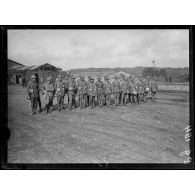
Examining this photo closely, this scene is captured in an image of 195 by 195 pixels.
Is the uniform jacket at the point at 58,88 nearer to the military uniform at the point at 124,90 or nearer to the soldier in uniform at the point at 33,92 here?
the soldier in uniform at the point at 33,92

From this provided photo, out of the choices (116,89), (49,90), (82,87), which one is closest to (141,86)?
(116,89)

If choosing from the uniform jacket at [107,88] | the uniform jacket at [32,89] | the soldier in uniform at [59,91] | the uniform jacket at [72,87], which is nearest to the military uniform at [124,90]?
the uniform jacket at [107,88]

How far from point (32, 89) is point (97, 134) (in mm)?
1019

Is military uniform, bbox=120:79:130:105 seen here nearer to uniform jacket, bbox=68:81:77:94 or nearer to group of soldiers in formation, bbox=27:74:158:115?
group of soldiers in formation, bbox=27:74:158:115

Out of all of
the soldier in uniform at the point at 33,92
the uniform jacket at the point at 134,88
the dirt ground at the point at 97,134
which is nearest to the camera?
the dirt ground at the point at 97,134

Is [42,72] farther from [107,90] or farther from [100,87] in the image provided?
[107,90]

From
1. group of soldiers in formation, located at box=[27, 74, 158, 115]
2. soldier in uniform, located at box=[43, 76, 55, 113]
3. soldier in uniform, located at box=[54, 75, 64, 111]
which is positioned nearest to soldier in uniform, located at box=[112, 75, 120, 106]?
group of soldiers in formation, located at box=[27, 74, 158, 115]

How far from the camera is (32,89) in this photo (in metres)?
2.77

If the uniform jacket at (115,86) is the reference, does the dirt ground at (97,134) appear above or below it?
below

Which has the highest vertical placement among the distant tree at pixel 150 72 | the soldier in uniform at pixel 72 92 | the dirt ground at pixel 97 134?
the distant tree at pixel 150 72

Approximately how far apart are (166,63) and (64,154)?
5.68 ft

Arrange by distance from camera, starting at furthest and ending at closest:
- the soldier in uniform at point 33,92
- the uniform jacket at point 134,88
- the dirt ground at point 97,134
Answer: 1. the uniform jacket at point 134,88
2. the soldier in uniform at point 33,92
3. the dirt ground at point 97,134

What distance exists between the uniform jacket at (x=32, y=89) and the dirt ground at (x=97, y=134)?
6 centimetres

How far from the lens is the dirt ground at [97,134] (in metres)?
2.65
